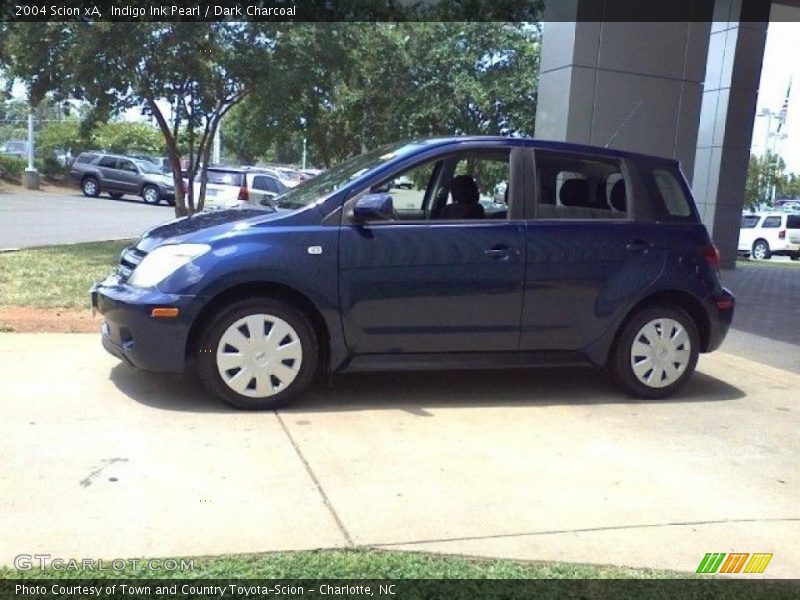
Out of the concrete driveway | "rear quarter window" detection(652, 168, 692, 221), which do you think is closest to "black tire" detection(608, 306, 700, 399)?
the concrete driveway

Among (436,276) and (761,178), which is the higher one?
(761,178)

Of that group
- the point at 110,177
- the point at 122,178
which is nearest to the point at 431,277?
the point at 122,178

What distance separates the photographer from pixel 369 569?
3.10 m

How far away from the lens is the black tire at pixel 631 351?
18.6 feet

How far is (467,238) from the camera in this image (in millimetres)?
5258

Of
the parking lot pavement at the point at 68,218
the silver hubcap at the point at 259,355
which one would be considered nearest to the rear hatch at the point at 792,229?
the parking lot pavement at the point at 68,218

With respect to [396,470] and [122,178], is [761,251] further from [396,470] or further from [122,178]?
[396,470]

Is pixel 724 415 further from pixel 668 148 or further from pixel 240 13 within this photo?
pixel 240 13

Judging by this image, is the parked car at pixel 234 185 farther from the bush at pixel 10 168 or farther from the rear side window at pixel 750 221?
the bush at pixel 10 168

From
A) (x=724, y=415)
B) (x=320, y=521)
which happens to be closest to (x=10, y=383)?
(x=320, y=521)

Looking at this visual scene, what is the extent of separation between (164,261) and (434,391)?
210cm

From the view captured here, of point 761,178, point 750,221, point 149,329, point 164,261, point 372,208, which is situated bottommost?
point 750,221

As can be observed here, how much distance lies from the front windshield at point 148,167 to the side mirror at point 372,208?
26.9m

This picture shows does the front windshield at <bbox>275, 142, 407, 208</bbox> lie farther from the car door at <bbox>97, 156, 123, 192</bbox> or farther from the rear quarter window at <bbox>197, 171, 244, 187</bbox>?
the car door at <bbox>97, 156, 123, 192</bbox>
